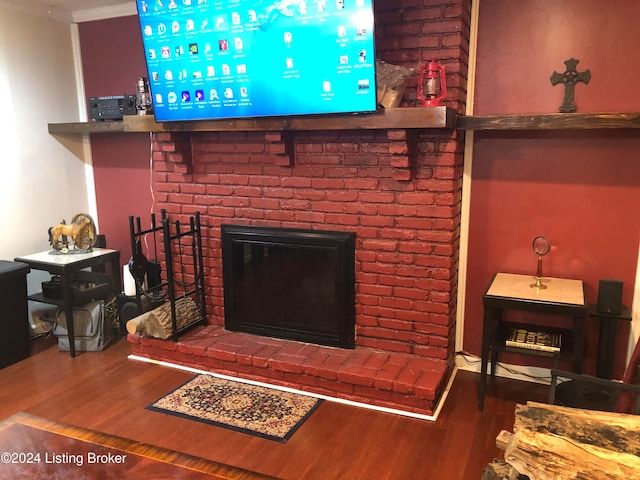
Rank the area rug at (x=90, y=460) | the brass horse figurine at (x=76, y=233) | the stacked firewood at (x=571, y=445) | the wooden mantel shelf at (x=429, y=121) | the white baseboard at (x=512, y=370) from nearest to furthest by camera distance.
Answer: the area rug at (x=90, y=460) → the stacked firewood at (x=571, y=445) → the wooden mantel shelf at (x=429, y=121) → the white baseboard at (x=512, y=370) → the brass horse figurine at (x=76, y=233)

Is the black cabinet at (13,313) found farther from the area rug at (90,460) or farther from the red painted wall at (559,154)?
the red painted wall at (559,154)

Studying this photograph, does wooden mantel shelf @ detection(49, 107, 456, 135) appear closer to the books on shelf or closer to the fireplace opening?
the fireplace opening

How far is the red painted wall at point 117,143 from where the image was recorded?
3.86 meters

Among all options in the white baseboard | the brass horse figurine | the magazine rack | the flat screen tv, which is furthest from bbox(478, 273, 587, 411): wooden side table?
the brass horse figurine

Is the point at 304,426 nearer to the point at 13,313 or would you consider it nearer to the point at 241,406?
the point at 241,406

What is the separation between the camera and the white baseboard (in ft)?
10.2

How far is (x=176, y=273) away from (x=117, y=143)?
1162mm

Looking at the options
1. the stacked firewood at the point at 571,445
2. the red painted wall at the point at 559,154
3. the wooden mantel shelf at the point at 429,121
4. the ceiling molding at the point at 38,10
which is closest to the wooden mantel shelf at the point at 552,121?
the wooden mantel shelf at the point at 429,121

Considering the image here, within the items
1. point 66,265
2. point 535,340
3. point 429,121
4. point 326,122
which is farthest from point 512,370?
point 66,265

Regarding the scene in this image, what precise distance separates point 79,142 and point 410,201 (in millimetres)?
2773

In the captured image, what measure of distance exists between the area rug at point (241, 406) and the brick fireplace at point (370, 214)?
0.14 metres

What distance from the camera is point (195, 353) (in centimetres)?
333

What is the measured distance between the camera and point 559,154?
2.86m

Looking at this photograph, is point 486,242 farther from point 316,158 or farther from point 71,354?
point 71,354
